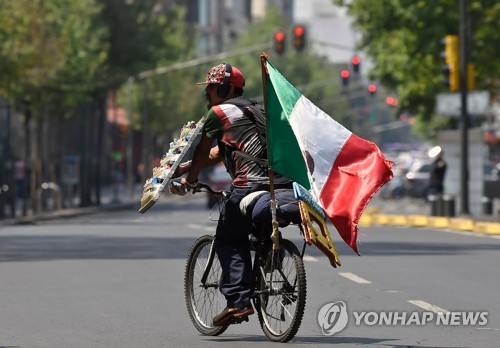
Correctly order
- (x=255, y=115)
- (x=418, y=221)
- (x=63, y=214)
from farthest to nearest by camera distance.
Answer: (x=63, y=214) < (x=418, y=221) < (x=255, y=115)

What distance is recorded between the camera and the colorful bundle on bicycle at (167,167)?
10.8m

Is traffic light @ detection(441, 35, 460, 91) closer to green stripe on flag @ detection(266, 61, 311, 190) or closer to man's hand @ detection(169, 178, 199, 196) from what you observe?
man's hand @ detection(169, 178, 199, 196)

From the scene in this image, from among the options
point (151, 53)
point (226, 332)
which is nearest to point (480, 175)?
point (151, 53)

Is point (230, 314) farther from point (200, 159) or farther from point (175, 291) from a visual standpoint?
point (175, 291)

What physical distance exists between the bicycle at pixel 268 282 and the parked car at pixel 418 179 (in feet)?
168

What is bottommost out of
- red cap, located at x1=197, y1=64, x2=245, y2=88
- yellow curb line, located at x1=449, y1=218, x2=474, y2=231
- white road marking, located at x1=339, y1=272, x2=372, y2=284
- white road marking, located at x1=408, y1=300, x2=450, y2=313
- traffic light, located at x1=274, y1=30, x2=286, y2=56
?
yellow curb line, located at x1=449, y1=218, x2=474, y2=231

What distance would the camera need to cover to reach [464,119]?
36875 millimetres

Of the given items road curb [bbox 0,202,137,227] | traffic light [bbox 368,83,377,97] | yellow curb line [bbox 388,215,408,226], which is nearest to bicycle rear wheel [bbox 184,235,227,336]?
yellow curb line [bbox 388,215,408,226]

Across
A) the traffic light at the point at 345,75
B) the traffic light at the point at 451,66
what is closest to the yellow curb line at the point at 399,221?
the traffic light at the point at 451,66

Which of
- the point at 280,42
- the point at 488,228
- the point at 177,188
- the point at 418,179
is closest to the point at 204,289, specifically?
the point at 177,188

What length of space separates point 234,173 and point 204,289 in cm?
105

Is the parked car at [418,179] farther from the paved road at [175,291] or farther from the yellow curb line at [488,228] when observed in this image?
the paved road at [175,291]

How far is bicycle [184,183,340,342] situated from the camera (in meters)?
10.1

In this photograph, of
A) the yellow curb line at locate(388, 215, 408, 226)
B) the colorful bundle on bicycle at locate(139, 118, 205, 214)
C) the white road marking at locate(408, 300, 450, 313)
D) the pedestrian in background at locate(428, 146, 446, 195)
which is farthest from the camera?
the pedestrian in background at locate(428, 146, 446, 195)
